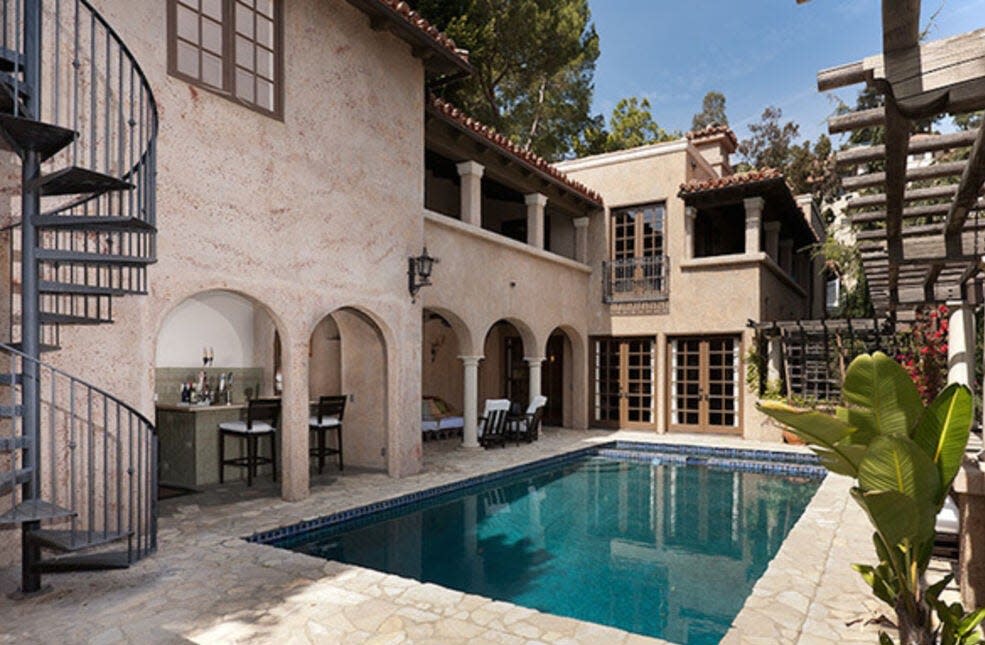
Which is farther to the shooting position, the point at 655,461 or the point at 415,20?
the point at 655,461

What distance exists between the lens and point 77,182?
4996 mm

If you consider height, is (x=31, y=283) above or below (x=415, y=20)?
below

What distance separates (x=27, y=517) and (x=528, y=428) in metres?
11.0

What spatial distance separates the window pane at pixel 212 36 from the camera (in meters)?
7.61

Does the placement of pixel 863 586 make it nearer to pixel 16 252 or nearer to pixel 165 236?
pixel 165 236

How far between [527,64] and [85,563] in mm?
20624

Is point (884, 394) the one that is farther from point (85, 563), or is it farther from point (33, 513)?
point (85, 563)

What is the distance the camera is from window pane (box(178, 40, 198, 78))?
24.0 ft

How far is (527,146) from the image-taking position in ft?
84.3

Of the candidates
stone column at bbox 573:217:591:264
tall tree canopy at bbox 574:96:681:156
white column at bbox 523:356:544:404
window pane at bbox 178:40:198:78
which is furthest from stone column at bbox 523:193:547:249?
tall tree canopy at bbox 574:96:681:156

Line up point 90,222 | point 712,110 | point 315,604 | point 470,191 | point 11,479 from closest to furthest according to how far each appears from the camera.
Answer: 1. point 11,479
2. point 90,222
3. point 315,604
4. point 470,191
5. point 712,110

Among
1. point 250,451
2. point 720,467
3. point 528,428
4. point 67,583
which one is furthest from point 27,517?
point 720,467

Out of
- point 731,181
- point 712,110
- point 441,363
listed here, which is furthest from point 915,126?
point 712,110

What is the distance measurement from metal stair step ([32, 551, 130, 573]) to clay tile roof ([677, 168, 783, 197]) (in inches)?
579
